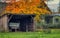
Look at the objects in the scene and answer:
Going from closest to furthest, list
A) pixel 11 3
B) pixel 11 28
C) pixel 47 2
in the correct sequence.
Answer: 1. pixel 11 28
2. pixel 11 3
3. pixel 47 2

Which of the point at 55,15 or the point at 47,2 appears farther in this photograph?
the point at 47,2

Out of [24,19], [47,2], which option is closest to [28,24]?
[24,19]

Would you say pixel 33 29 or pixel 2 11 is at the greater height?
pixel 2 11

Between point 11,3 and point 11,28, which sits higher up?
point 11,3

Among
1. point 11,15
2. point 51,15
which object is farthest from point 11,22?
point 51,15

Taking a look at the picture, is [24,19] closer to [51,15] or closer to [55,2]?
[51,15]

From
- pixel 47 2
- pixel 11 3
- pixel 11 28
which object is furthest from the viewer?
pixel 47 2

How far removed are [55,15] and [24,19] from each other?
8.47 feet

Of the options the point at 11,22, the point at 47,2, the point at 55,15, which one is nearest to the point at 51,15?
the point at 55,15

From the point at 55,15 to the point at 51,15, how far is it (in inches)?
12.4

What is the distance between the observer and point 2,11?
18031mm

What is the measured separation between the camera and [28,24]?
17797 mm

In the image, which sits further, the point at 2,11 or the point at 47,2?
the point at 47,2

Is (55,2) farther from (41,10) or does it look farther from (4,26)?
(4,26)
